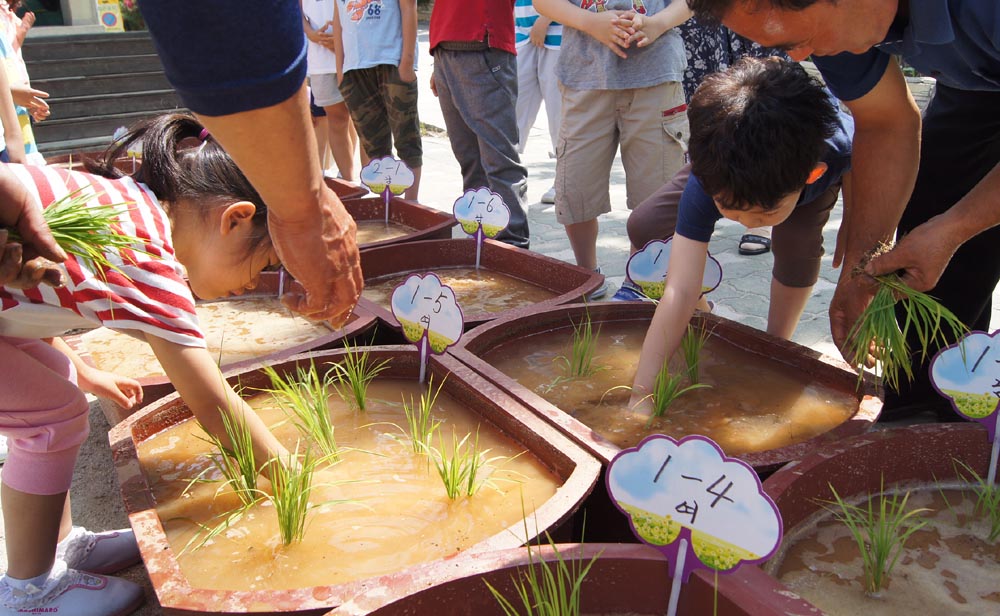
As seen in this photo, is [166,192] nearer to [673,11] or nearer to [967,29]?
[967,29]

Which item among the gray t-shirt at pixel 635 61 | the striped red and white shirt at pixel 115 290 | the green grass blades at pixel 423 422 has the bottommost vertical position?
the green grass blades at pixel 423 422

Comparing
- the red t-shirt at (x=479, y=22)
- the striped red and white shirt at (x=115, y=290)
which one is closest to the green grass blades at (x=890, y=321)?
the striped red and white shirt at (x=115, y=290)

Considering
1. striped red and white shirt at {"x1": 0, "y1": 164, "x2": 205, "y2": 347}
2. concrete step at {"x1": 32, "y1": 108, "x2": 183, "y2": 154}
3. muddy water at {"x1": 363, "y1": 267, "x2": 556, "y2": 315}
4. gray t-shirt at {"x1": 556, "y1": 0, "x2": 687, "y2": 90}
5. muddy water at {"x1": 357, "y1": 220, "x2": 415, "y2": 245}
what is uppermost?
gray t-shirt at {"x1": 556, "y1": 0, "x2": 687, "y2": 90}

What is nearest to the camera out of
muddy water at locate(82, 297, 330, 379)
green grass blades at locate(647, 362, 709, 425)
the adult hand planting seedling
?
the adult hand planting seedling

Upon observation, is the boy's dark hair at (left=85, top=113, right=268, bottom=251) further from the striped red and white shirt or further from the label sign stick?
the label sign stick

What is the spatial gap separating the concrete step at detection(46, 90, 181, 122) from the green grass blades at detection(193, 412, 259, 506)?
26.5 feet

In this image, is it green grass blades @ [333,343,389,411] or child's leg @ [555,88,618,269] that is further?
child's leg @ [555,88,618,269]

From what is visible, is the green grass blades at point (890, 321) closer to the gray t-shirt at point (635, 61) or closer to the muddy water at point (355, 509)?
the muddy water at point (355, 509)

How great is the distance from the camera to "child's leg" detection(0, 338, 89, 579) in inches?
55.1

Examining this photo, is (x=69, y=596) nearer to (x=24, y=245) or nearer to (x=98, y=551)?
(x=98, y=551)

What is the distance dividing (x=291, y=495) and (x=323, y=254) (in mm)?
438

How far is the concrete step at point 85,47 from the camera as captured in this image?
8.67m

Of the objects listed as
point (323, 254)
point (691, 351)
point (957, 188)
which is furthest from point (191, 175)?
point (957, 188)

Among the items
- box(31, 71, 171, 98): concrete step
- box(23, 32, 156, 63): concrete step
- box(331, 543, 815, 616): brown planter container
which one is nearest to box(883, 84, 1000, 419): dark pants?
box(331, 543, 815, 616): brown planter container
